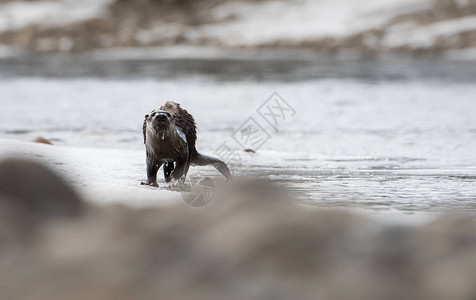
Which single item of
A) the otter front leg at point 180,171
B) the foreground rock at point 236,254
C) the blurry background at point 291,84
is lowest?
the foreground rock at point 236,254

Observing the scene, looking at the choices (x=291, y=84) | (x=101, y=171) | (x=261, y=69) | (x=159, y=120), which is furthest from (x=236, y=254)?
(x=261, y=69)

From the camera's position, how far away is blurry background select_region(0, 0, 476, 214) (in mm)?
8789

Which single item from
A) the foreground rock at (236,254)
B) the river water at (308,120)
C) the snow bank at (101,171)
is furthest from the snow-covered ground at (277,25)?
the foreground rock at (236,254)

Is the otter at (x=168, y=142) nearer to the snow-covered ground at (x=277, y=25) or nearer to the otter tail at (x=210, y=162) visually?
the otter tail at (x=210, y=162)

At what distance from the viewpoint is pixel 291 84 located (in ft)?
74.0

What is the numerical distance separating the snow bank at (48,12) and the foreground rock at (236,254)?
4969 cm

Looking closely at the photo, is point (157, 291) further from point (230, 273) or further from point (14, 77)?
point (14, 77)

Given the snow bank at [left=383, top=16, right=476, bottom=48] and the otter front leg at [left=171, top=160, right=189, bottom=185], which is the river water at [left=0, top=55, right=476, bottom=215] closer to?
the otter front leg at [left=171, top=160, right=189, bottom=185]

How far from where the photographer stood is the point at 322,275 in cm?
323

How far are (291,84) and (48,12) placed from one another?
35379 mm

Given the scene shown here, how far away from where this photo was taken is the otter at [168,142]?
7.40 metres

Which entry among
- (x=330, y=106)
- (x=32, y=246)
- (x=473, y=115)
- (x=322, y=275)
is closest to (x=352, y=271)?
(x=322, y=275)

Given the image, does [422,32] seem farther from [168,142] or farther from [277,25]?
[168,142]

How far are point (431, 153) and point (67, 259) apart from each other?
7.45 metres
